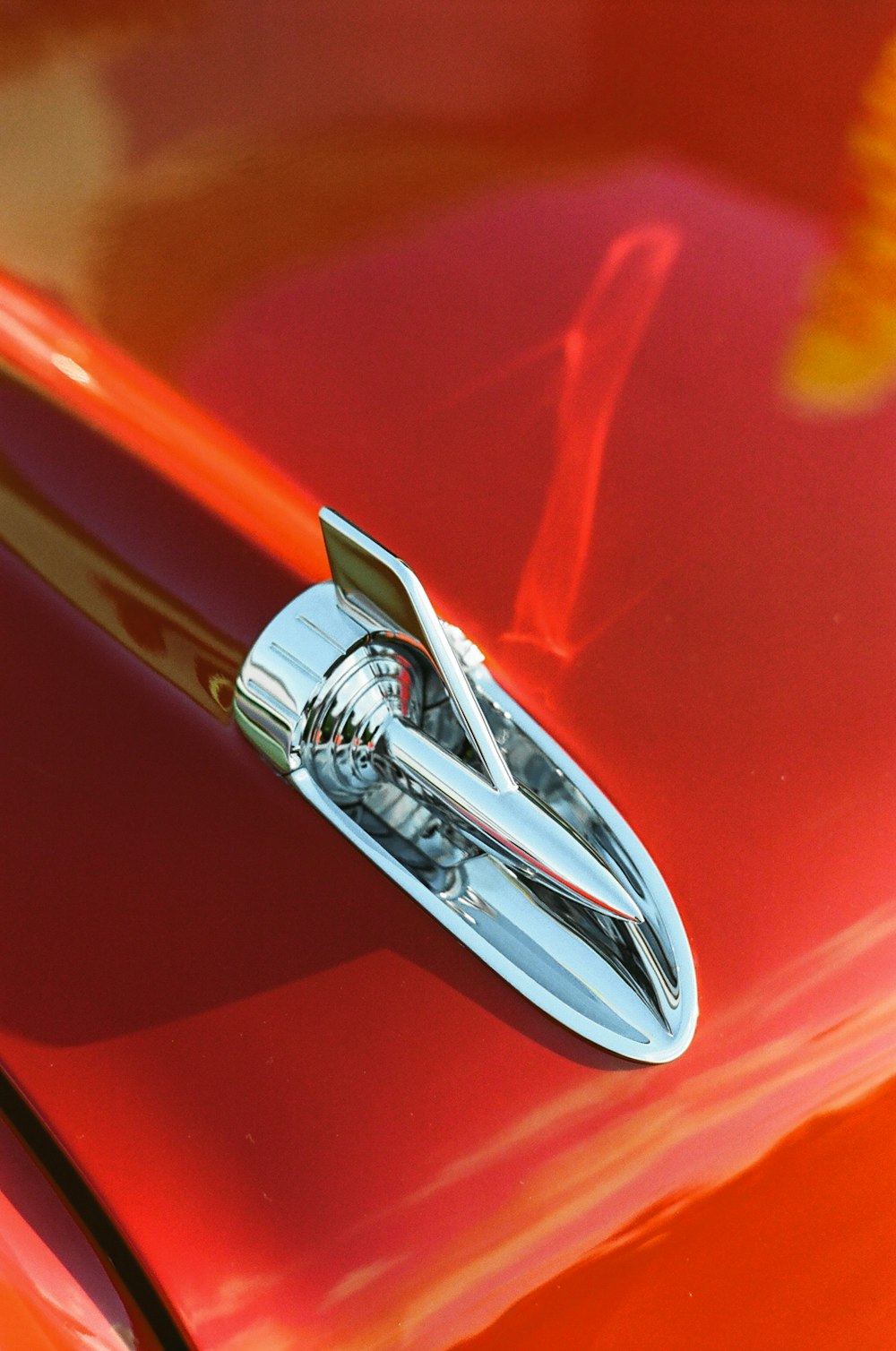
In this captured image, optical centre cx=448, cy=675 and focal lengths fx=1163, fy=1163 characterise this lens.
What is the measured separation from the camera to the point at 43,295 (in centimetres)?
87

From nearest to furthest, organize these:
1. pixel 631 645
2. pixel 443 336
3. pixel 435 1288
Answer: pixel 435 1288 → pixel 631 645 → pixel 443 336

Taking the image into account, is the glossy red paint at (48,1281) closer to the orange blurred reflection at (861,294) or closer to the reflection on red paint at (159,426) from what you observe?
the reflection on red paint at (159,426)

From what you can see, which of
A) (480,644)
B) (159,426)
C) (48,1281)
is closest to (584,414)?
(480,644)

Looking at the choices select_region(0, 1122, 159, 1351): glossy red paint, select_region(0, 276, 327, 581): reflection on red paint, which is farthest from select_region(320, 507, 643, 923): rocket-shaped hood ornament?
select_region(0, 1122, 159, 1351): glossy red paint

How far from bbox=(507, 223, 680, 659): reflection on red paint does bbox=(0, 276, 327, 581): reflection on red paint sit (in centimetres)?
15

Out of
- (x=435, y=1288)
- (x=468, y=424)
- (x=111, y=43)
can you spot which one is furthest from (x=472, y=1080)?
(x=111, y=43)

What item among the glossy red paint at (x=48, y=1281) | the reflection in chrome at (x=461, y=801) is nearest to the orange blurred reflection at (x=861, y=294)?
the reflection in chrome at (x=461, y=801)

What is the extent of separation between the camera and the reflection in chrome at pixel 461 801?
0.67 metres

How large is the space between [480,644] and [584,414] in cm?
20

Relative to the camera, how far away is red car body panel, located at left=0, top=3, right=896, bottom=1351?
0.64 metres

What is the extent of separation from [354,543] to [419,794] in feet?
0.52

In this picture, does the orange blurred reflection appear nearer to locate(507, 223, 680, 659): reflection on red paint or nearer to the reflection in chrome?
locate(507, 223, 680, 659): reflection on red paint

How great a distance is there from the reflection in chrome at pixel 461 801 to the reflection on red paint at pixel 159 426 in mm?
86

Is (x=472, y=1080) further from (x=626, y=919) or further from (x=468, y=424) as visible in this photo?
(x=468, y=424)
